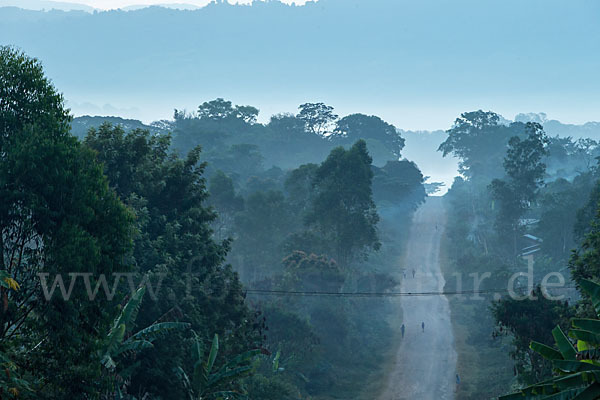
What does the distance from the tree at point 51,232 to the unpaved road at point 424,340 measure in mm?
22261

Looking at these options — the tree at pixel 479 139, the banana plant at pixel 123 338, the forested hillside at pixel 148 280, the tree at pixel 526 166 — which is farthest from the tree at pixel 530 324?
the tree at pixel 479 139

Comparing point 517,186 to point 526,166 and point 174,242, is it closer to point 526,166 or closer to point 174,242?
point 526,166

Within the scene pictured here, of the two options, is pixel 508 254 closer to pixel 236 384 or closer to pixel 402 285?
pixel 402 285

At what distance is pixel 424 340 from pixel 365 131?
74577 millimetres

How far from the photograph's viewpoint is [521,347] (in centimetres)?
2573

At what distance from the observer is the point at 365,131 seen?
115812 mm

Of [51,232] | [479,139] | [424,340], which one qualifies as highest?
[479,139]

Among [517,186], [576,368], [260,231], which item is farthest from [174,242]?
[517,186]

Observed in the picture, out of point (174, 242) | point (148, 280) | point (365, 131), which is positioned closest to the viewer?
point (148, 280)

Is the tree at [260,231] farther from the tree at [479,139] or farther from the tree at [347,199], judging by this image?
the tree at [479,139]

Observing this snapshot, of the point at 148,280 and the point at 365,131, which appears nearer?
the point at 148,280

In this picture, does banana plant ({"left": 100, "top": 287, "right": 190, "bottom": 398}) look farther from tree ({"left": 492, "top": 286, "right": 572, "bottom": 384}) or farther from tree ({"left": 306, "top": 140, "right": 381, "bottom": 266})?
tree ({"left": 306, "top": 140, "right": 381, "bottom": 266})

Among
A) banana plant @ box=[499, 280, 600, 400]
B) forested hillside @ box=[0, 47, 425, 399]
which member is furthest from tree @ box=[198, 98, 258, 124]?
banana plant @ box=[499, 280, 600, 400]

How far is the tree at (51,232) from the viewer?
47.7ft
